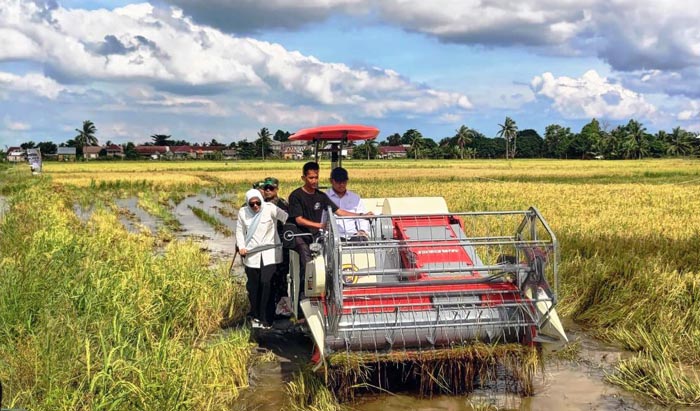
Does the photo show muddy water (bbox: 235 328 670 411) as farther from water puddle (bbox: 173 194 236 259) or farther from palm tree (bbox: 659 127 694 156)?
palm tree (bbox: 659 127 694 156)

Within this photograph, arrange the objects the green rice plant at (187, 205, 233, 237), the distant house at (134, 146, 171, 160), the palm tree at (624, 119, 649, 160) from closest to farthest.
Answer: the green rice plant at (187, 205, 233, 237) < the palm tree at (624, 119, 649, 160) < the distant house at (134, 146, 171, 160)

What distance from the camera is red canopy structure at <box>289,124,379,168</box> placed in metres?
7.03

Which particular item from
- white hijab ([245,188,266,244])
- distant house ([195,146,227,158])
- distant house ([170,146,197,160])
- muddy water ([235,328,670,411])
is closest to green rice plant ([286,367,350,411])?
muddy water ([235,328,670,411])

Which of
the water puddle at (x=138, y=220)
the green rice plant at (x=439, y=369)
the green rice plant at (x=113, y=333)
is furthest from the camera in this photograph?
the water puddle at (x=138, y=220)

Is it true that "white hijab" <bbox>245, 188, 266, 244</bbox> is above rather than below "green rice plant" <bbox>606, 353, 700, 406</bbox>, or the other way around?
above

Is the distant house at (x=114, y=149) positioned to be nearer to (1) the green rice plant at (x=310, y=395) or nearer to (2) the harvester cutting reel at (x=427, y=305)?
(1) the green rice plant at (x=310, y=395)

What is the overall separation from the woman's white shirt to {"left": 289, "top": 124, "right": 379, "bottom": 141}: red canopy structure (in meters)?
0.97

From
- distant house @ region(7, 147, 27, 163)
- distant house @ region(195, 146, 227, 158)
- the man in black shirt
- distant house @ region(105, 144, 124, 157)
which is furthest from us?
distant house @ region(105, 144, 124, 157)

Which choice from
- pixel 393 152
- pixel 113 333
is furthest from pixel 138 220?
pixel 393 152

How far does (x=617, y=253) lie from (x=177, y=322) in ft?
19.3

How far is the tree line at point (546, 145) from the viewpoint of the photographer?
8969 cm

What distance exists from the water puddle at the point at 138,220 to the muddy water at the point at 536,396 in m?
11.0

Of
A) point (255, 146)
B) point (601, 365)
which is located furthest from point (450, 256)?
point (255, 146)

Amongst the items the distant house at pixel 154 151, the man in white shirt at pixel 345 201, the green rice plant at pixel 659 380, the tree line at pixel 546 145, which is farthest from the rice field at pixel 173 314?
the distant house at pixel 154 151
